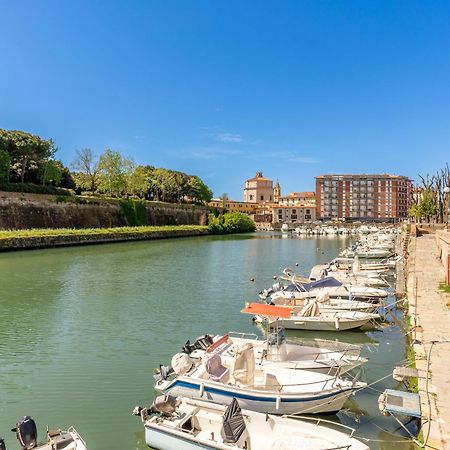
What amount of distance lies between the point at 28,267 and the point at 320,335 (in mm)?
27710

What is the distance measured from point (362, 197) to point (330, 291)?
139 metres

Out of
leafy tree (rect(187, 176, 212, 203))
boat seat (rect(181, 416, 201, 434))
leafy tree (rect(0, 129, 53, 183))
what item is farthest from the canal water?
leafy tree (rect(187, 176, 212, 203))

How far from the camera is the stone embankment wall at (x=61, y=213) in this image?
59.4 m

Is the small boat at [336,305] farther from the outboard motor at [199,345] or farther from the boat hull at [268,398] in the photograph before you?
the boat hull at [268,398]

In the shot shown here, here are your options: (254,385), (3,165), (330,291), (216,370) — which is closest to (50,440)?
(216,370)

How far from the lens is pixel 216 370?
10.9 meters

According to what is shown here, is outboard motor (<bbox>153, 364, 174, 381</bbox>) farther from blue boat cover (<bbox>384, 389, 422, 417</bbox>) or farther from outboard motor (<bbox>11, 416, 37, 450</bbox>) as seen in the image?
blue boat cover (<bbox>384, 389, 422, 417</bbox>)

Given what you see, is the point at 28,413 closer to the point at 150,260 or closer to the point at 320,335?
the point at 320,335

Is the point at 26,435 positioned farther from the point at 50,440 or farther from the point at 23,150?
the point at 23,150

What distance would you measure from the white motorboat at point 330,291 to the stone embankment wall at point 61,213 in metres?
46.5

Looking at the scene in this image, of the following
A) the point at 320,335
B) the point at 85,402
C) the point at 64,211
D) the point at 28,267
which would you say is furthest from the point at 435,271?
the point at 64,211

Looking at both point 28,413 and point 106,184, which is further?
point 106,184

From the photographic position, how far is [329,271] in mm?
30922

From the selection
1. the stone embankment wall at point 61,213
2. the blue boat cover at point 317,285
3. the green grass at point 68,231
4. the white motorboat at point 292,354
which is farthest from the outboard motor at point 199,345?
the stone embankment wall at point 61,213
